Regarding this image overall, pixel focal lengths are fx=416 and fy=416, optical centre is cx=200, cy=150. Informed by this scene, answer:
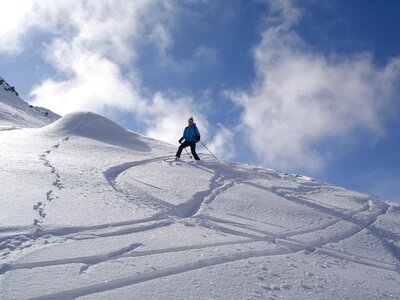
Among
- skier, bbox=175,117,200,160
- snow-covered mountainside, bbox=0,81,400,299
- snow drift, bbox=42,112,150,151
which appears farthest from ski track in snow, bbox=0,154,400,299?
snow drift, bbox=42,112,150,151

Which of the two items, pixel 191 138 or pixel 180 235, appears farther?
pixel 191 138

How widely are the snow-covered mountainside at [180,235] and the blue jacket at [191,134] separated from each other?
294 centimetres

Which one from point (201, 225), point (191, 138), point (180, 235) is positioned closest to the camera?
point (180, 235)

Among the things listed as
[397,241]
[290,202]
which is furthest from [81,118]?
[397,241]

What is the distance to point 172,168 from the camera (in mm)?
13508

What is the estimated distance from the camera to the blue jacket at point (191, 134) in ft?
52.3

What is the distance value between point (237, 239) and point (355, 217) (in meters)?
4.11

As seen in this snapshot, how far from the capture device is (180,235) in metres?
7.03

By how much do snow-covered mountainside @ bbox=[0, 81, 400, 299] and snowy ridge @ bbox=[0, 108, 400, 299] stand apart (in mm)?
25

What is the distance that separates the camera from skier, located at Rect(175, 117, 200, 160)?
15.9 metres

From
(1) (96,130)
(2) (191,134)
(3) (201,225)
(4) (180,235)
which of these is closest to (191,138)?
(2) (191,134)

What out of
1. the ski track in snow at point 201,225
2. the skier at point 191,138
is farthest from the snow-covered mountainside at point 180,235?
the skier at point 191,138

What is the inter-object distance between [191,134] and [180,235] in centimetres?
922

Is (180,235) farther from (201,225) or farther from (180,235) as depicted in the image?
(201,225)
